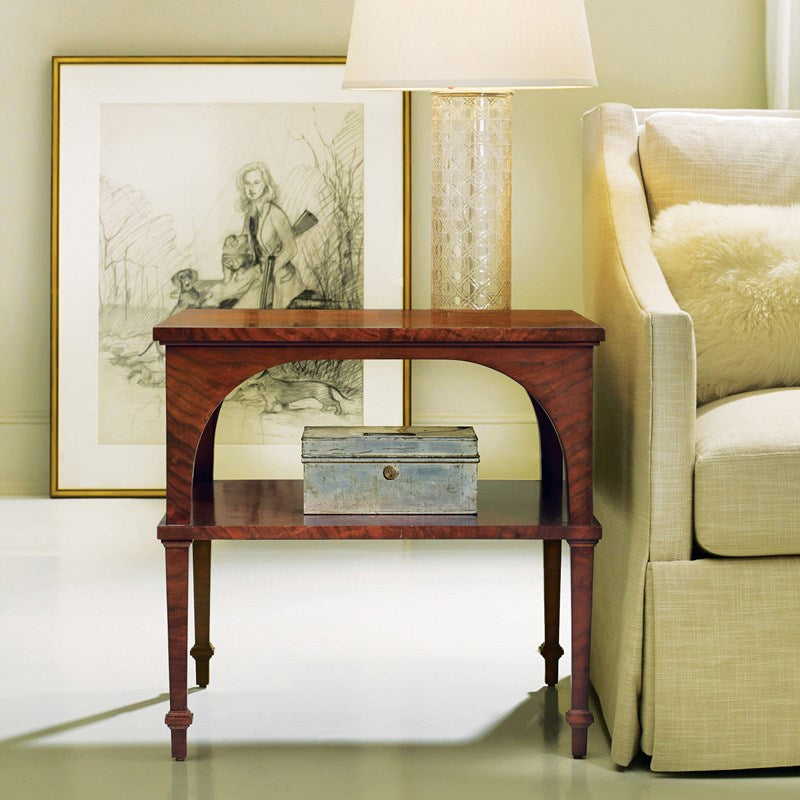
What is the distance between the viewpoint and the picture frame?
3889 millimetres

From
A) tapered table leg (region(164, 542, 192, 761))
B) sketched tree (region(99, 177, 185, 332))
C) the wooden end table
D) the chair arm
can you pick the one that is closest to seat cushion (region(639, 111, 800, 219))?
the chair arm

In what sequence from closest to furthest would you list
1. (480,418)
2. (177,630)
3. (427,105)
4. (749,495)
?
(749,495) < (177,630) < (427,105) < (480,418)

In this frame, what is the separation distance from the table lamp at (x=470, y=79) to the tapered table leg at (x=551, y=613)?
1.50 feet

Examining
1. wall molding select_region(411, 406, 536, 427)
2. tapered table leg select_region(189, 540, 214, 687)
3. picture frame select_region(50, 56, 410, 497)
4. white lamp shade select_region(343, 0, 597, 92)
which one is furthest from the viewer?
wall molding select_region(411, 406, 536, 427)

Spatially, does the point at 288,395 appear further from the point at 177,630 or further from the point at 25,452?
the point at 177,630

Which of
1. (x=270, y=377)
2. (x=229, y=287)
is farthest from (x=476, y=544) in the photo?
(x=229, y=287)

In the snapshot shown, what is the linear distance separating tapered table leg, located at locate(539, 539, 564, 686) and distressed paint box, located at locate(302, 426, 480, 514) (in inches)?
14.9

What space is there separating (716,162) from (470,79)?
55 centimetres

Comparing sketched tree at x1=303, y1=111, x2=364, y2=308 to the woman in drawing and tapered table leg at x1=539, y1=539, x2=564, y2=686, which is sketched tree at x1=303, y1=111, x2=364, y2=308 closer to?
the woman in drawing

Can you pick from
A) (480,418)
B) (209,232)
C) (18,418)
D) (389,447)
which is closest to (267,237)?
(209,232)

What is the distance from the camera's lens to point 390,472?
6.14 ft

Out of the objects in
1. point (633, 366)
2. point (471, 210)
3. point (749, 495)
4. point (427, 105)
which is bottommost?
point (749, 495)

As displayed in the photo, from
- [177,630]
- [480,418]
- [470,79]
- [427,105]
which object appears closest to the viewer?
[177,630]

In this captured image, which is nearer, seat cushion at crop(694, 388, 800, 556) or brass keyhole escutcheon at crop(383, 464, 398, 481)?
seat cushion at crop(694, 388, 800, 556)
